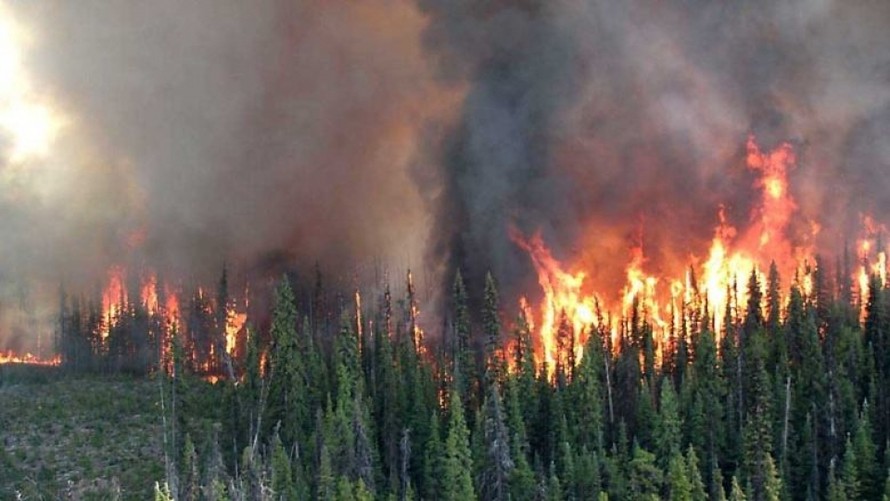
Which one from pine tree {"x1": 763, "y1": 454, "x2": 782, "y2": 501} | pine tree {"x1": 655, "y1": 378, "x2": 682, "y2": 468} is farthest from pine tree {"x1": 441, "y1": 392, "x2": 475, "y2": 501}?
pine tree {"x1": 763, "y1": 454, "x2": 782, "y2": 501}

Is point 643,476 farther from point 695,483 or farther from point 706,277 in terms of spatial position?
point 706,277

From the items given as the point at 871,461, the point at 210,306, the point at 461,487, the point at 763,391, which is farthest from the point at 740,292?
the point at 210,306

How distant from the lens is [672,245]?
130 meters

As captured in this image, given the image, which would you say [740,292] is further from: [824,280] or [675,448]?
[675,448]

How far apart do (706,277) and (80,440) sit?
78441 millimetres

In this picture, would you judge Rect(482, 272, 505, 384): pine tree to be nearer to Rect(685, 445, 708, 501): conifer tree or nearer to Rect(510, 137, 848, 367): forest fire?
Rect(510, 137, 848, 367): forest fire

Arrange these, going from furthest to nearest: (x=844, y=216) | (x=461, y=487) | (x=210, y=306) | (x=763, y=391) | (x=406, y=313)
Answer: (x=210, y=306)
(x=406, y=313)
(x=844, y=216)
(x=763, y=391)
(x=461, y=487)

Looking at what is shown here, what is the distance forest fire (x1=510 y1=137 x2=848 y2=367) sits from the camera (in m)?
123

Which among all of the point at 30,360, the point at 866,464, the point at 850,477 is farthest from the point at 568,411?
the point at 30,360

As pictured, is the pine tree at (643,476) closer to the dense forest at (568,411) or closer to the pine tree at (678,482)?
the dense forest at (568,411)

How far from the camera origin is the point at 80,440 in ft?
376

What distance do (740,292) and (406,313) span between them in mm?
47706

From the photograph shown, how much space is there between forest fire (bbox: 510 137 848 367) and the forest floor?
4792 centimetres

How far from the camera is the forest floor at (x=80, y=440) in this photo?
99.8m
